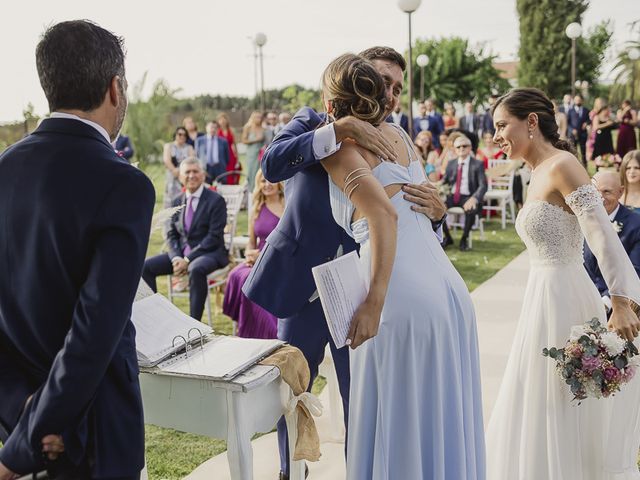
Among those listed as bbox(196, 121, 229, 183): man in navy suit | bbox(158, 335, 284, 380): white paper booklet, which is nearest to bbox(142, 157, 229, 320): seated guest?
bbox(158, 335, 284, 380): white paper booklet

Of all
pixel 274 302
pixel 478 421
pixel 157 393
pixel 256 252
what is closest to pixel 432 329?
pixel 478 421

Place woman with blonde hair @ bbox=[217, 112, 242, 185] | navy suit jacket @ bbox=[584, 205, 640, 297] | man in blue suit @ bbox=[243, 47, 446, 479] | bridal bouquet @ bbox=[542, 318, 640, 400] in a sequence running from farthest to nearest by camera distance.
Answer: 1. woman with blonde hair @ bbox=[217, 112, 242, 185]
2. navy suit jacket @ bbox=[584, 205, 640, 297]
3. bridal bouquet @ bbox=[542, 318, 640, 400]
4. man in blue suit @ bbox=[243, 47, 446, 479]

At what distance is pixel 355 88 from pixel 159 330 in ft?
4.00

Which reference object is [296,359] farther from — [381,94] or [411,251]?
[381,94]

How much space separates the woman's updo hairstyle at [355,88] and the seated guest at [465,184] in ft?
27.6

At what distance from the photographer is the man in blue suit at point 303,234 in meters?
2.80

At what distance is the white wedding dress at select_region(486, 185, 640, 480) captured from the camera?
10.7 ft

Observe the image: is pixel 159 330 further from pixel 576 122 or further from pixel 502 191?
pixel 576 122

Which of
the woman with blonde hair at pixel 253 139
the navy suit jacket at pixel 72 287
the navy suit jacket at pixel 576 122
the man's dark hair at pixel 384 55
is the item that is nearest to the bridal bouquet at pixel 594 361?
the man's dark hair at pixel 384 55

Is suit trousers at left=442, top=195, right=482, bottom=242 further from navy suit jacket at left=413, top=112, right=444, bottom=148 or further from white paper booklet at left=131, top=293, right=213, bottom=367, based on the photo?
white paper booklet at left=131, top=293, right=213, bottom=367

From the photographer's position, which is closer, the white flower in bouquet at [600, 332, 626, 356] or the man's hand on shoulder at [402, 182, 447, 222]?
the man's hand on shoulder at [402, 182, 447, 222]

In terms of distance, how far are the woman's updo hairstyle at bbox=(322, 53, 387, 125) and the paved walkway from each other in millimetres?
2083

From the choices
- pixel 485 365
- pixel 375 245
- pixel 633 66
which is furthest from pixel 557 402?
pixel 633 66

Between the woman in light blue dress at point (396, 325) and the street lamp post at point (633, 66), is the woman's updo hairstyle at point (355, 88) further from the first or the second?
the street lamp post at point (633, 66)
